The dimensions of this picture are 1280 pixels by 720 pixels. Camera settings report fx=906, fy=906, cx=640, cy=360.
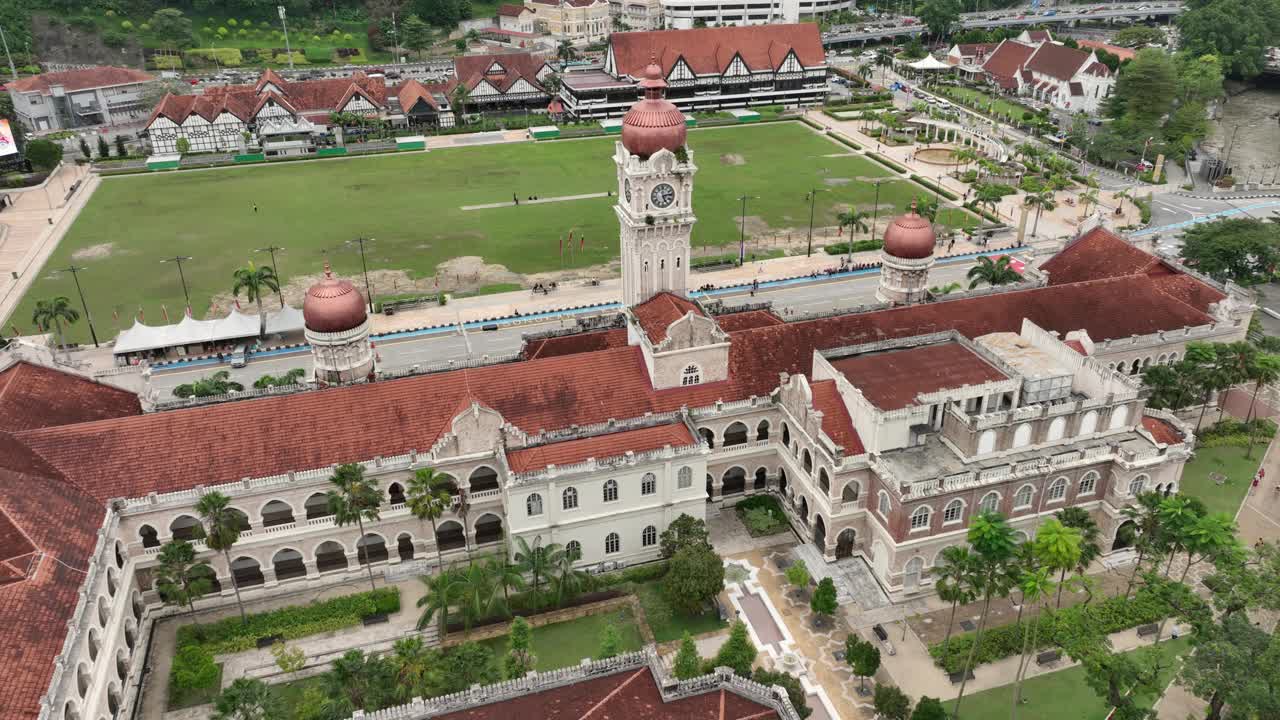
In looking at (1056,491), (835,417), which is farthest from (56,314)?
(1056,491)

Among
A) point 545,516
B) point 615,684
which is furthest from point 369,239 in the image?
point 615,684

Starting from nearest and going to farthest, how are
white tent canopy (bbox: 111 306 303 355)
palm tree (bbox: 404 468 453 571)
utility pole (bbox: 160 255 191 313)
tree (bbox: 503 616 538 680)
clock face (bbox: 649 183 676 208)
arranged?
tree (bbox: 503 616 538 680) → palm tree (bbox: 404 468 453 571) → clock face (bbox: 649 183 676 208) → white tent canopy (bbox: 111 306 303 355) → utility pole (bbox: 160 255 191 313)

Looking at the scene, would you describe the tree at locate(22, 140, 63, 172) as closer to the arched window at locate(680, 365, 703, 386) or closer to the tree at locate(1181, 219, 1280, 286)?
the arched window at locate(680, 365, 703, 386)

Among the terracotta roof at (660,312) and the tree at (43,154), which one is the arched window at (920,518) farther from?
the tree at (43,154)

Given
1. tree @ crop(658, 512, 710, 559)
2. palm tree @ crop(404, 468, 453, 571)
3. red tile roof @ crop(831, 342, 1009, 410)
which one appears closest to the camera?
palm tree @ crop(404, 468, 453, 571)

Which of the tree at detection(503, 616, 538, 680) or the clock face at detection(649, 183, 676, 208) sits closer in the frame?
the tree at detection(503, 616, 538, 680)

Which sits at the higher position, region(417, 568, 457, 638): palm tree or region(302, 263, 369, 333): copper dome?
region(302, 263, 369, 333): copper dome

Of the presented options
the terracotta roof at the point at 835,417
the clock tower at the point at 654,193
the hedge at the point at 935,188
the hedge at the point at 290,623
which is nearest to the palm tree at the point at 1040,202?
the hedge at the point at 935,188

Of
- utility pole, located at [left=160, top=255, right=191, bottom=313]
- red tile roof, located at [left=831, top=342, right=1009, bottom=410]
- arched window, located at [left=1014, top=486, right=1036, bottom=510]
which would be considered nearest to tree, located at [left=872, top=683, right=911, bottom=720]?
arched window, located at [left=1014, top=486, right=1036, bottom=510]

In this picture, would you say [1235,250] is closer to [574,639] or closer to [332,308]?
[574,639]
